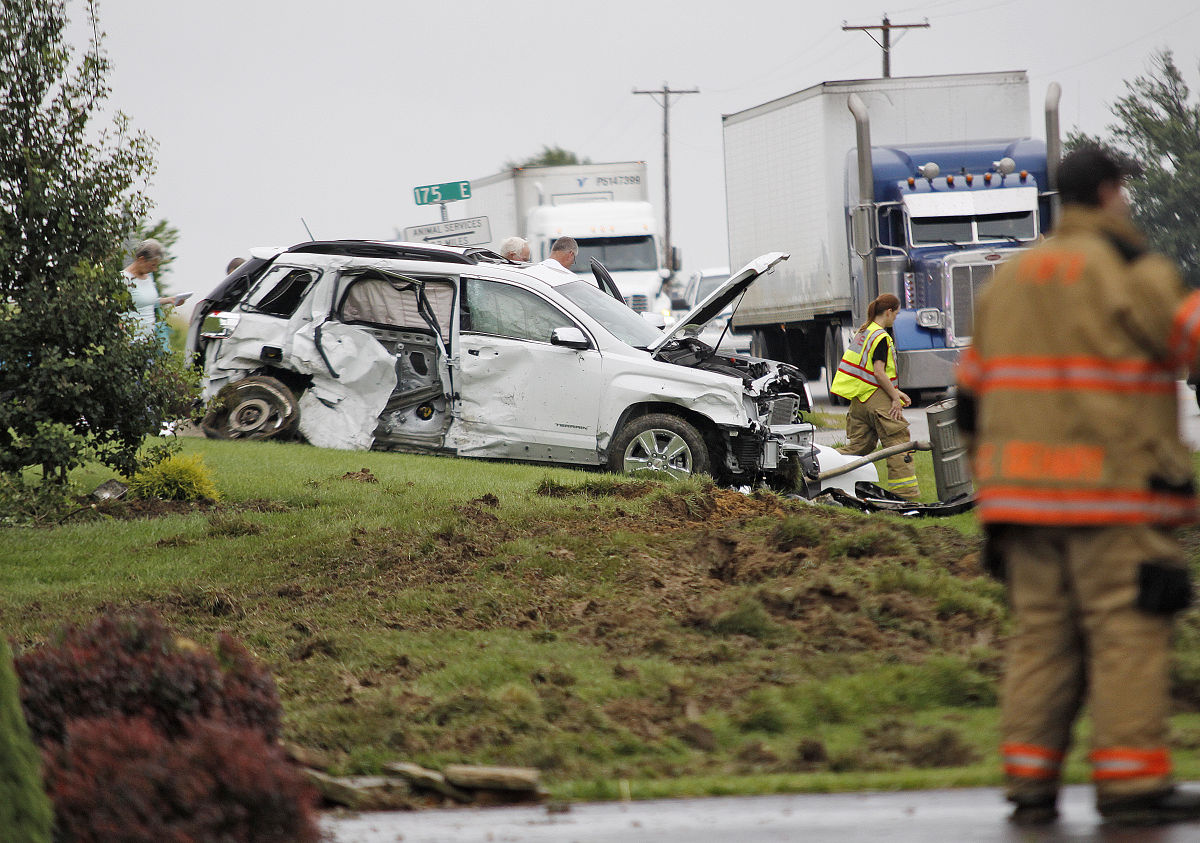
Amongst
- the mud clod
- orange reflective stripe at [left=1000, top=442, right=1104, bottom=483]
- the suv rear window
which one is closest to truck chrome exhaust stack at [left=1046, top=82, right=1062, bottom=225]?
the suv rear window

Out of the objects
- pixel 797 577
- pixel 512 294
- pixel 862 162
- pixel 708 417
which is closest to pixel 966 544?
pixel 797 577

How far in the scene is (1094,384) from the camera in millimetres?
3646

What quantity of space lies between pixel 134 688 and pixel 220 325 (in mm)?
9577

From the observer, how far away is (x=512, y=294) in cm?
1237

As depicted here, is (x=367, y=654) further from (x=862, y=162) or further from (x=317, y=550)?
(x=862, y=162)

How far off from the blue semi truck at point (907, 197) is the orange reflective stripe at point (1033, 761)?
15194 mm

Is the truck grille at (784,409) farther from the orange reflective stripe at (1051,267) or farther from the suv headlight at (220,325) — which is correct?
→ the orange reflective stripe at (1051,267)

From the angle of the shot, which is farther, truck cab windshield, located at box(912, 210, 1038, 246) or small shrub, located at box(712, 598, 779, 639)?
truck cab windshield, located at box(912, 210, 1038, 246)

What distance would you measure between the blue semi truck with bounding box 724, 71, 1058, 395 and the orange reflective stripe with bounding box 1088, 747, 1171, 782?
1532 cm

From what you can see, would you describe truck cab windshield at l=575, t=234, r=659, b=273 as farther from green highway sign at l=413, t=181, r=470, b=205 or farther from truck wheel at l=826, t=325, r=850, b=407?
green highway sign at l=413, t=181, r=470, b=205

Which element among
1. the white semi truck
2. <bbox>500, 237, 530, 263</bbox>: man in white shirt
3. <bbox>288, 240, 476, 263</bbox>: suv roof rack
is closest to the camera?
<bbox>288, 240, 476, 263</bbox>: suv roof rack

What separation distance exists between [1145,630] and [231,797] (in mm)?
2412

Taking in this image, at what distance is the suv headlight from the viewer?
13188 millimetres

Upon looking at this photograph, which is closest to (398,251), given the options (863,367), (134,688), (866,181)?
(863,367)
